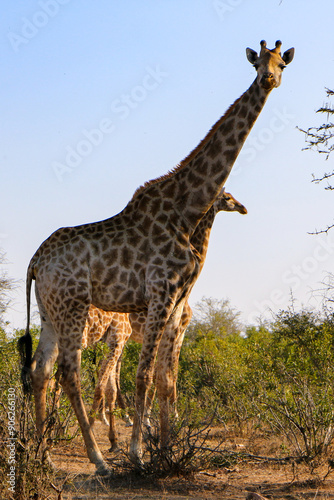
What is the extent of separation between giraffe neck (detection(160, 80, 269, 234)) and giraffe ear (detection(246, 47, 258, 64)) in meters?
0.22

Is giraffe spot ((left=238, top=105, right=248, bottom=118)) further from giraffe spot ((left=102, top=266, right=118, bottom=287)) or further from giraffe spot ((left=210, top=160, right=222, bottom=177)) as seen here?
giraffe spot ((left=102, top=266, right=118, bottom=287))

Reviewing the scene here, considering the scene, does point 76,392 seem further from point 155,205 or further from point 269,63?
point 269,63

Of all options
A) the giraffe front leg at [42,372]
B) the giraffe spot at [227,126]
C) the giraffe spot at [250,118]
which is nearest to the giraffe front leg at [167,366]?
the giraffe front leg at [42,372]

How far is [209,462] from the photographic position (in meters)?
6.39

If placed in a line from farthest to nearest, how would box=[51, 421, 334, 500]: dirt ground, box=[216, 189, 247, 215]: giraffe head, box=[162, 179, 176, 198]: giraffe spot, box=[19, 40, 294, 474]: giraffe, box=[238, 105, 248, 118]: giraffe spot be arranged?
box=[216, 189, 247, 215]: giraffe head, box=[162, 179, 176, 198]: giraffe spot, box=[238, 105, 248, 118]: giraffe spot, box=[19, 40, 294, 474]: giraffe, box=[51, 421, 334, 500]: dirt ground

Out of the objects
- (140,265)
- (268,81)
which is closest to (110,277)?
(140,265)

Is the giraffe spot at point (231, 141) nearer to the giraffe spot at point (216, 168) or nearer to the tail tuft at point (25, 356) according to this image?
the giraffe spot at point (216, 168)

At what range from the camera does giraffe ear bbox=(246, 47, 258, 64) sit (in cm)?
696

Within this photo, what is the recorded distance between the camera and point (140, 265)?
6.77m

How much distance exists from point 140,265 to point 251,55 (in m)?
2.52

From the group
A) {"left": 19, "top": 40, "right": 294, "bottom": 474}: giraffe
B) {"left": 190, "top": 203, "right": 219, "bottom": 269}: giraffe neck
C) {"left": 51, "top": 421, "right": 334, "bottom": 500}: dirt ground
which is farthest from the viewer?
{"left": 190, "top": 203, "right": 219, "bottom": 269}: giraffe neck

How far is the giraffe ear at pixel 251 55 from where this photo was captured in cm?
696

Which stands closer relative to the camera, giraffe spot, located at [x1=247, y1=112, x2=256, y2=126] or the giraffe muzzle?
the giraffe muzzle

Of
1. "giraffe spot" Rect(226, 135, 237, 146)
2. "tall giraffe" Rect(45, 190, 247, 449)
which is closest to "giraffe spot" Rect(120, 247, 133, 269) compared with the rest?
"giraffe spot" Rect(226, 135, 237, 146)
